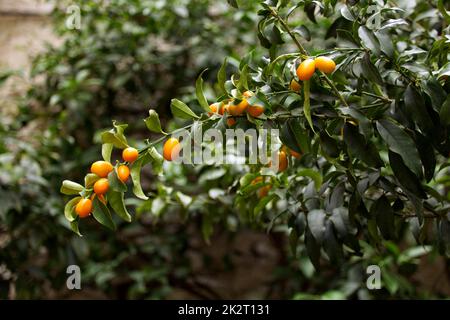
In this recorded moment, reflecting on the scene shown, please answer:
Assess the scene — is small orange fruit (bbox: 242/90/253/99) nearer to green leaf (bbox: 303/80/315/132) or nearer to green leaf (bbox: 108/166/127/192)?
green leaf (bbox: 303/80/315/132)

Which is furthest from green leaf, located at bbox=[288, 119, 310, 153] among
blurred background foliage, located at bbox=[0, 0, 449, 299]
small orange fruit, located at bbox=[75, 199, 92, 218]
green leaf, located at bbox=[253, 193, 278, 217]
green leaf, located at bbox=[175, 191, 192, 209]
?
blurred background foliage, located at bbox=[0, 0, 449, 299]

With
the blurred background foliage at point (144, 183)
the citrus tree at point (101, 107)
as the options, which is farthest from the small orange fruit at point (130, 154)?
the citrus tree at point (101, 107)

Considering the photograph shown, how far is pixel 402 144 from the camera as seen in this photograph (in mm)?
771

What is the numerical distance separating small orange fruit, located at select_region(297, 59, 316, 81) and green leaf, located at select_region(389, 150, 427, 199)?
0.18 m

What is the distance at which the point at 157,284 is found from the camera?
2.07 metres

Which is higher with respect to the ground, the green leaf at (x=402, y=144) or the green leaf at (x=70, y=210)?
the green leaf at (x=402, y=144)

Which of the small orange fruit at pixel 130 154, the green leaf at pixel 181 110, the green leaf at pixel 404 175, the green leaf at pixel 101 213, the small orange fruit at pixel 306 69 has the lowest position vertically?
the green leaf at pixel 101 213

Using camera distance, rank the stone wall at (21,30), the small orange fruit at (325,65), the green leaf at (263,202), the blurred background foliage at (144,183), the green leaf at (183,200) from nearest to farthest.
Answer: the small orange fruit at (325,65) < the green leaf at (263,202) < the green leaf at (183,200) < the blurred background foliage at (144,183) < the stone wall at (21,30)

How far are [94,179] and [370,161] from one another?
1.35 feet

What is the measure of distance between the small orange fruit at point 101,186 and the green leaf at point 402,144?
1.36ft

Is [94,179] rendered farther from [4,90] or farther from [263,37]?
[4,90]

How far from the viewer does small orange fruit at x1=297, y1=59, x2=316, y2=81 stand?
2.38 feet

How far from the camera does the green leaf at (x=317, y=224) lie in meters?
0.93

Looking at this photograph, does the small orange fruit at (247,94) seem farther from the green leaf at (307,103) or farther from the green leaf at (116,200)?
the green leaf at (116,200)
